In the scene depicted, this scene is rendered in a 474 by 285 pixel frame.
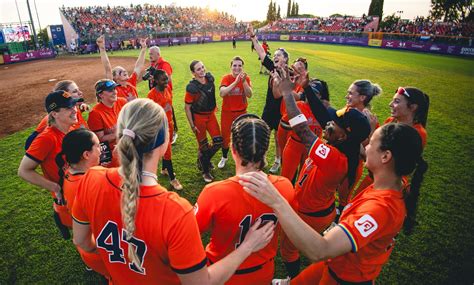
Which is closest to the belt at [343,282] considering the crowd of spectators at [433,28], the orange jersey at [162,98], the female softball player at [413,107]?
the female softball player at [413,107]

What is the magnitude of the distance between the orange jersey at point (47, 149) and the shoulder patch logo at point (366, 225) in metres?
3.59

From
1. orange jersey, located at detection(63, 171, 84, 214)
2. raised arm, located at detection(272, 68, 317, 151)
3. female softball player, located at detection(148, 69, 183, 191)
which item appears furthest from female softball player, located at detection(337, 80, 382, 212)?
orange jersey, located at detection(63, 171, 84, 214)

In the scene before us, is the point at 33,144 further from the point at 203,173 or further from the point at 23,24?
the point at 23,24

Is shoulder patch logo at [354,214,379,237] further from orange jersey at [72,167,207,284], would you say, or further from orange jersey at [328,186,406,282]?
orange jersey at [72,167,207,284]

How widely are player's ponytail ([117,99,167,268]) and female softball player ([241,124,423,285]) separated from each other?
0.66 meters

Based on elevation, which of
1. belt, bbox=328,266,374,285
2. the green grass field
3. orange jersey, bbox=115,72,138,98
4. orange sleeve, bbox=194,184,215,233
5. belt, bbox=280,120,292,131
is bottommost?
the green grass field

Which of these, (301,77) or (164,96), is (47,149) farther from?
(301,77)

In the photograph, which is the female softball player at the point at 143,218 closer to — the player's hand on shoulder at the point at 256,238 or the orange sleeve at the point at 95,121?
the player's hand on shoulder at the point at 256,238

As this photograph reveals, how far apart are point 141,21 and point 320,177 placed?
54.2m

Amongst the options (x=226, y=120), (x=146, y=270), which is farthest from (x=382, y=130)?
(x=226, y=120)

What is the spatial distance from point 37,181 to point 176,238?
9.20 feet

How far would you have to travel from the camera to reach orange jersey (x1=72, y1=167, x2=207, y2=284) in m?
1.49

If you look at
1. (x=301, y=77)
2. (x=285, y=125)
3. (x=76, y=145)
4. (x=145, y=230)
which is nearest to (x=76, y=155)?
(x=76, y=145)

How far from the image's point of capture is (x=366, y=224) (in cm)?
185
